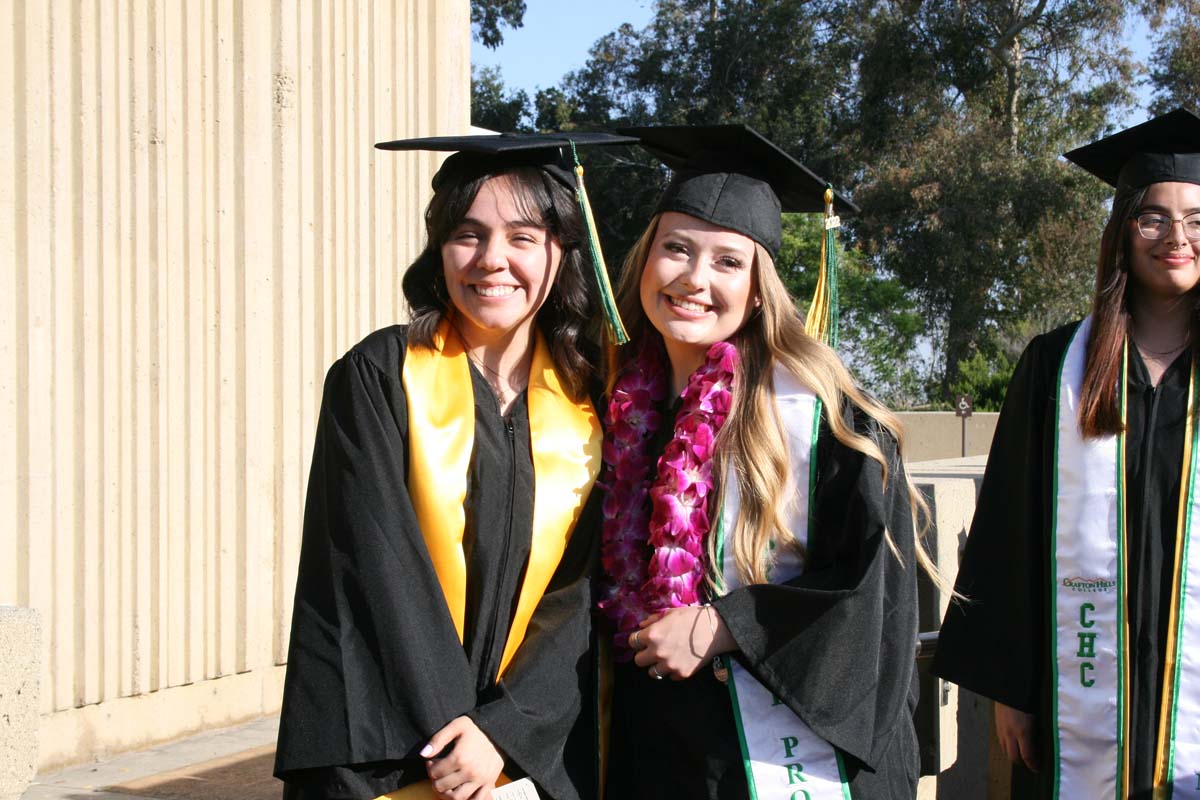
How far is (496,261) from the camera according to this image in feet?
8.58

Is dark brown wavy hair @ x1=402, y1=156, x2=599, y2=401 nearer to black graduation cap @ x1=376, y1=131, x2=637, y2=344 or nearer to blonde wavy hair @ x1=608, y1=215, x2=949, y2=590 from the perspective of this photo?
black graduation cap @ x1=376, y1=131, x2=637, y2=344

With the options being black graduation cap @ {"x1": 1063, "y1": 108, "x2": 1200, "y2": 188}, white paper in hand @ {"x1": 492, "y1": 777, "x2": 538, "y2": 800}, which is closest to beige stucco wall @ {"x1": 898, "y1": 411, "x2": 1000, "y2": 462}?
black graduation cap @ {"x1": 1063, "y1": 108, "x2": 1200, "y2": 188}

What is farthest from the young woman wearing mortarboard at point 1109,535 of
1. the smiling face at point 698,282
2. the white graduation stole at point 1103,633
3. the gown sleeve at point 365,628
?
the gown sleeve at point 365,628

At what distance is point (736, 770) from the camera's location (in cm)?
245

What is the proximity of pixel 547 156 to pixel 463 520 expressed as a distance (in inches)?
32.2

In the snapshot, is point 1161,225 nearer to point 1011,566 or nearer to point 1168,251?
point 1168,251

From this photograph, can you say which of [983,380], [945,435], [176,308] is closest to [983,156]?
[983,380]

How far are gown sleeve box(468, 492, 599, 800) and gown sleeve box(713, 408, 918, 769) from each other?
33 cm

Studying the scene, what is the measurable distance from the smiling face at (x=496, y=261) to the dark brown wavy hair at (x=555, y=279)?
0.8 inches

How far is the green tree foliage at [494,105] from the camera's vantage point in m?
32.9

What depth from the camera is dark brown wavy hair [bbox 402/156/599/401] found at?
269 centimetres

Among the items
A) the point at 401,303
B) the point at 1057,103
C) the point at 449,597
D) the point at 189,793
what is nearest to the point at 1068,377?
the point at 449,597

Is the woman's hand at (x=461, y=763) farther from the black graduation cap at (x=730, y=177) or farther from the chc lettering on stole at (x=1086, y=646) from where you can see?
the chc lettering on stole at (x=1086, y=646)

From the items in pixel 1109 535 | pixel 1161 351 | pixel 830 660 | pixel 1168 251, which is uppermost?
pixel 1168 251
